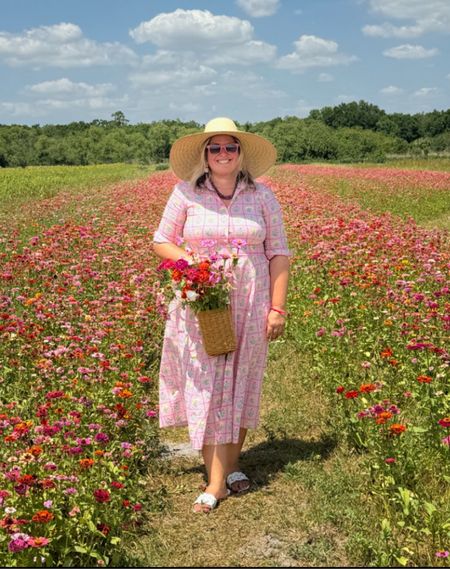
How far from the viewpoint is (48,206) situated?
13.3m

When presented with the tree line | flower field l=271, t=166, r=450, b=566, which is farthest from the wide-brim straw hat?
the tree line

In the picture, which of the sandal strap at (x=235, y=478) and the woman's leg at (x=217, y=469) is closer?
the woman's leg at (x=217, y=469)

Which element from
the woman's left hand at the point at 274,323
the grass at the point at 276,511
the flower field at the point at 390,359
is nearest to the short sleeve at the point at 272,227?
the woman's left hand at the point at 274,323

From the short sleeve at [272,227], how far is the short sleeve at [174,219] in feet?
1.42

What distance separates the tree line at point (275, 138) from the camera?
73750mm

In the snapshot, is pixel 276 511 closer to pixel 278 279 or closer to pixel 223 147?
pixel 278 279

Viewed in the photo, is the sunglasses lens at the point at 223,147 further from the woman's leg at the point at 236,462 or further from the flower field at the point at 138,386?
the woman's leg at the point at 236,462

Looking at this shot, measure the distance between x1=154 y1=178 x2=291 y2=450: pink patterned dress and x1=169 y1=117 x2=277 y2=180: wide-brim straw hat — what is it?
0.67 feet

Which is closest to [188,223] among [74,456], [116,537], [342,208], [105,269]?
[74,456]

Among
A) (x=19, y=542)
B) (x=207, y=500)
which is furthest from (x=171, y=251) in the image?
(x=19, y=542)

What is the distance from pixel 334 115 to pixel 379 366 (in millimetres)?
108595

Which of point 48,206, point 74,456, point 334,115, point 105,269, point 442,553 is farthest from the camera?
point 334,115

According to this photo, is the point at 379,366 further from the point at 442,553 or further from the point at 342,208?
the point at 342,208

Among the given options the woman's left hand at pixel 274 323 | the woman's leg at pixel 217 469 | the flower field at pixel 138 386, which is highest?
the woman's left hand at pixel 274 323
